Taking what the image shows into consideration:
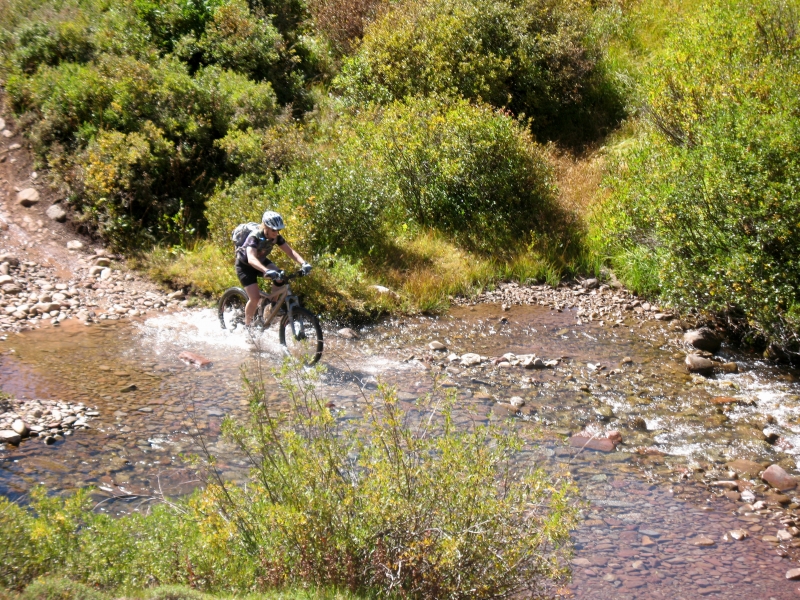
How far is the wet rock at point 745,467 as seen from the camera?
725cm

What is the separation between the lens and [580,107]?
17.5m

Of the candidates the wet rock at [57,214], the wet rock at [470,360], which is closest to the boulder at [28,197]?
the wet rock at [57,214]

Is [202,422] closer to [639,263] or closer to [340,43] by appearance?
[639,263]

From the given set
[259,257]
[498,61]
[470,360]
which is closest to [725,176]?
[470,360]

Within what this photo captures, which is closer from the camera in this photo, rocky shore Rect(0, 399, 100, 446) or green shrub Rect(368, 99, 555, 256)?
rocky shore Rect(0, 399, 100, 446)

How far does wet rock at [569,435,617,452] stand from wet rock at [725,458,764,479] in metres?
1.20

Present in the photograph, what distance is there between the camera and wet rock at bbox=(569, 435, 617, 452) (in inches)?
304

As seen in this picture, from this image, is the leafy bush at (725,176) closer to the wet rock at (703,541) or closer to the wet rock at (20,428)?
the wet rock at (703,541)

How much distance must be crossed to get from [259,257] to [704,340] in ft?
21.8

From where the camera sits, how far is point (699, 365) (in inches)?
383

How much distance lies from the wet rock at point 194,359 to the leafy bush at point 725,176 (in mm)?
6753

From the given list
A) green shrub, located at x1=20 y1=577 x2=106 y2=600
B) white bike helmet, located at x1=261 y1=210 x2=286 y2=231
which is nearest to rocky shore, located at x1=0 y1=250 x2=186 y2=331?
white bike helmet, located at x1=261 y1=210 x2=286 y2=231

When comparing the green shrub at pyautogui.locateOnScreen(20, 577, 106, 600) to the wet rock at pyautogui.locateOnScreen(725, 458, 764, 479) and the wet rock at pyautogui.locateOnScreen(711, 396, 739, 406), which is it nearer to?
the wet rock at pyautogui.locateOnScreen(725, 458, 764, 479)

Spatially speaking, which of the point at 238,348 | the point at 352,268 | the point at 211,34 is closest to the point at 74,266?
the point at 238,348
